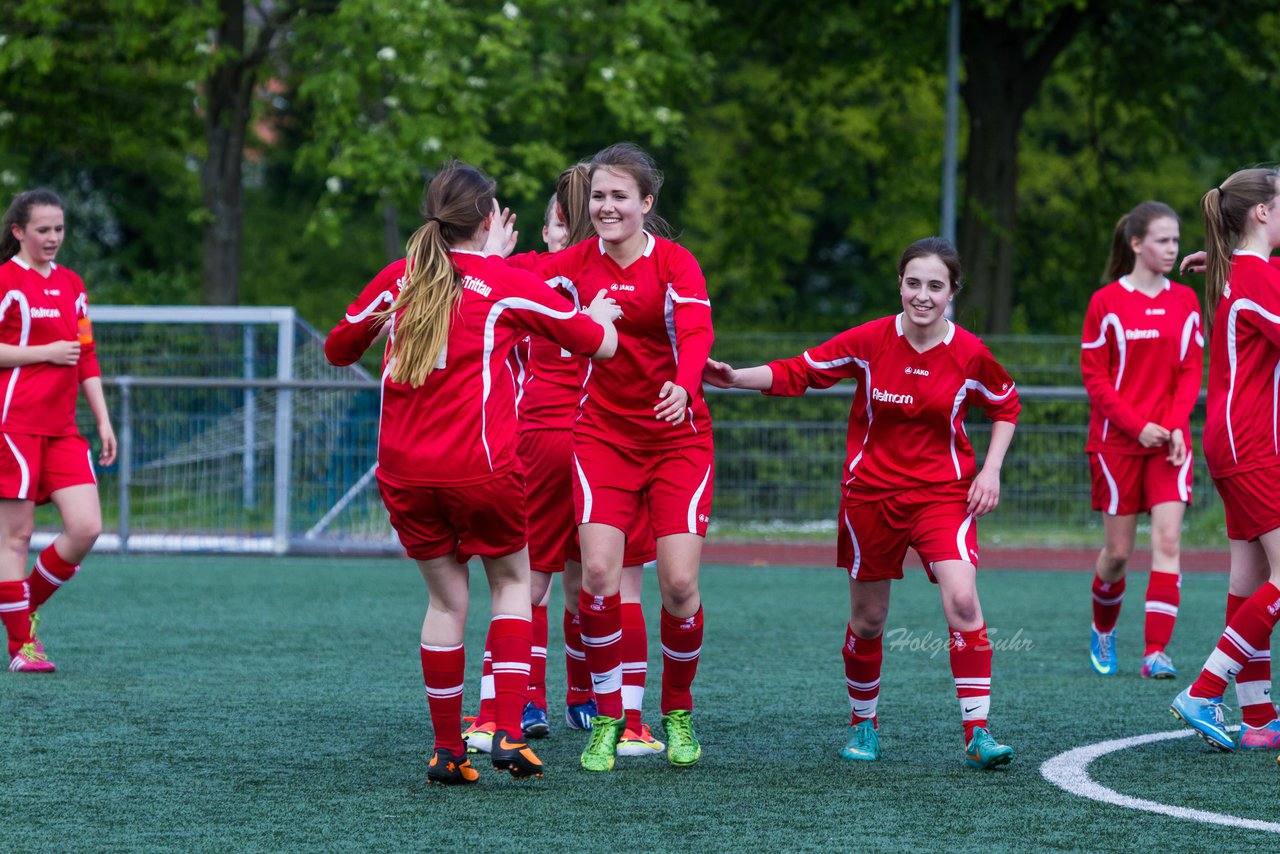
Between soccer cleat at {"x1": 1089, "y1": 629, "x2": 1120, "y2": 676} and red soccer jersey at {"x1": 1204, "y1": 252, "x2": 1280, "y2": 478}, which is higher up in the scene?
red soccer jersey at {"x1": 1204, "y1": 252, "x2": 1280, "y2": 478}

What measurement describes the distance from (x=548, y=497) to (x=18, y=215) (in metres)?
2.95

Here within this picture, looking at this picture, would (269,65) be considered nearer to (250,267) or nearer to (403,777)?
(250,267)

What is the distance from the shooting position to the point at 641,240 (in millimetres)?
5680

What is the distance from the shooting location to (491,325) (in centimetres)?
506

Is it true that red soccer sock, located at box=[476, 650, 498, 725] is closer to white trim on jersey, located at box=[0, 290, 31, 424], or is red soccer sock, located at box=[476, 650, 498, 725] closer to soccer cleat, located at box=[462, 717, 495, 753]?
soccer cleat, located at box=[462, 717, 495, 753]

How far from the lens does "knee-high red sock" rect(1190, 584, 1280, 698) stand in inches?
227

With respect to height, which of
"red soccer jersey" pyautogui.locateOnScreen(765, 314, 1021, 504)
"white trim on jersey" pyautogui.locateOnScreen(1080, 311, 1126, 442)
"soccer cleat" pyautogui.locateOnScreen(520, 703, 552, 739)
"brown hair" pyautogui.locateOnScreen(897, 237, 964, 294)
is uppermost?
"brown hair" pyautogui.locateOnScreen(897, 237, 964, 294)

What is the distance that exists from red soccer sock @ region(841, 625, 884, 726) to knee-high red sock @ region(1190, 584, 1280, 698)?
1.09 meters

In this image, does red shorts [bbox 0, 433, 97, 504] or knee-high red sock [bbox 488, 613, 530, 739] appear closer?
knee-high red sock [bbox 488, 613, 530, 739]

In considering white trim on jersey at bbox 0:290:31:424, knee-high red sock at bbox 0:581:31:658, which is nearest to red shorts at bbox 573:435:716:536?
white trim on jersey at bbox 0:290:31:424

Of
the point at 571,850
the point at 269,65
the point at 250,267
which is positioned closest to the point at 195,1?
the point at 269,65

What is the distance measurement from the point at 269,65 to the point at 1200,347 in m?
14.6

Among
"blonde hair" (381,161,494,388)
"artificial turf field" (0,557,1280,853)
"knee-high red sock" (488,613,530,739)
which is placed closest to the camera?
"artificial turf field" (0,557,1280,853)

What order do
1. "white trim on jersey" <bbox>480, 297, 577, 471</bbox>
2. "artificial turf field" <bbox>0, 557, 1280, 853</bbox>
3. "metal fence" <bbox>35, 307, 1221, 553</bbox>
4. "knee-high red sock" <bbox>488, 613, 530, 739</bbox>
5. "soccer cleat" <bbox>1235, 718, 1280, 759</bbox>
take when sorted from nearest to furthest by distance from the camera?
"artificial turf field" <bbox>0, 557, 1280, 853</bbox> < "white trim on jersey" <bbox>480, 297, 577, 471</bbox> < "knee-high red sock" <bbox>488, 613, 530, 739</bbox> < "soccer cleat" <bbox>1235, 718, 1280, 759</bbox> < "metal fence" <bbox>35, 307, 1221, 553</bbox>
